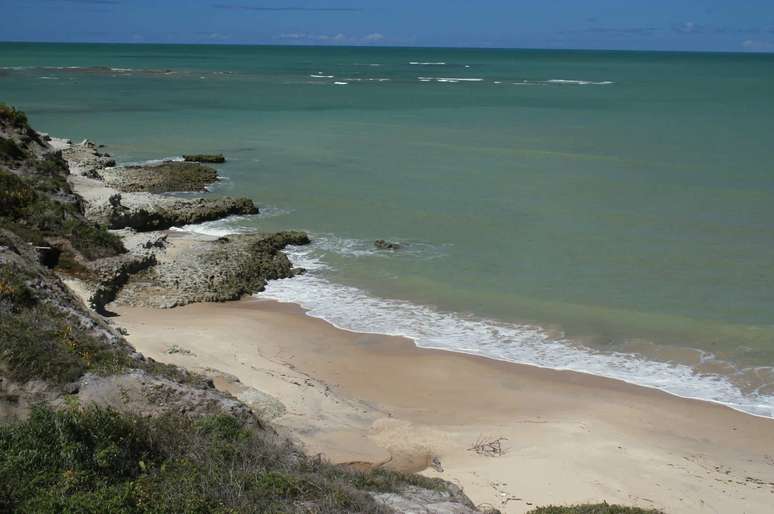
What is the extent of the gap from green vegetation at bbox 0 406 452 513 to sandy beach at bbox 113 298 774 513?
3098 mm

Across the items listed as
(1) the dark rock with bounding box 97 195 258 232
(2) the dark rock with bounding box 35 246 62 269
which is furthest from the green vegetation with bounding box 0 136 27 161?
(2) the dark rock with bounding box 35 246 62 269

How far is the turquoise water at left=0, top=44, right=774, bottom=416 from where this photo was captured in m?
16.8

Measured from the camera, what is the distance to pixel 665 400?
13953 millimetres

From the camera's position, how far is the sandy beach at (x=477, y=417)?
10.6m

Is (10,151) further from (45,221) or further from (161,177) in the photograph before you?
(161,177)

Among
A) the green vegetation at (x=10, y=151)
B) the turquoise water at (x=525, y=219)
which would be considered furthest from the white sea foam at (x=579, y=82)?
the green vegetation at (x=10, y=151)

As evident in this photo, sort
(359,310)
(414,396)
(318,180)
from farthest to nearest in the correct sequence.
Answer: (318,180)
(359,310)
(414,396)

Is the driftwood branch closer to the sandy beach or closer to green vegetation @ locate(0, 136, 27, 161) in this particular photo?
the sandy beach

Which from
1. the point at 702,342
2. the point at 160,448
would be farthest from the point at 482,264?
the point at 160,448

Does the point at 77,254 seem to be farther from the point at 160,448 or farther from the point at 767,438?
the point at 767,438

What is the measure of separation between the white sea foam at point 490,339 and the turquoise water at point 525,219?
0.05 metres

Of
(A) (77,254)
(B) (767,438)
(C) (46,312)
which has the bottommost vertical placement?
(B) (767,438)

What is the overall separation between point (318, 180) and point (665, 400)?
819 inches

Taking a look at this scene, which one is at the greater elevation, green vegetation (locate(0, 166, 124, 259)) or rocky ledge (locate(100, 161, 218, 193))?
green vegetation (locate(0, 166, 124, 259))
